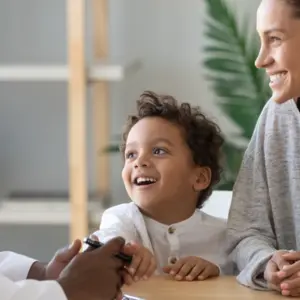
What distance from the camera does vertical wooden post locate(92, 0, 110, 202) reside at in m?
2.41

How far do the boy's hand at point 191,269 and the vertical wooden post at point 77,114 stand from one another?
1126 millimetres

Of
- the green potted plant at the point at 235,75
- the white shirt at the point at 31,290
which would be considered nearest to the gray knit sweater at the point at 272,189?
the white shirt at the point at 31,290

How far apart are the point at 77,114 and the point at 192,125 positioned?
971 millimetres

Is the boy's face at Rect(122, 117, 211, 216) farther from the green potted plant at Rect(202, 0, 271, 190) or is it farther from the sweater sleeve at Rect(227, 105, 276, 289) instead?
the green potted plant at Rect(202, 0, 271, 190)

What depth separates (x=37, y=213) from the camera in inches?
88.4

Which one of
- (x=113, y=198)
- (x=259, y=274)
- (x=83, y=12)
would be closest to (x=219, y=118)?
(x=113, y=198)

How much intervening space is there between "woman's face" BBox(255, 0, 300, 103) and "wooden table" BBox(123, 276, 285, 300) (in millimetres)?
284

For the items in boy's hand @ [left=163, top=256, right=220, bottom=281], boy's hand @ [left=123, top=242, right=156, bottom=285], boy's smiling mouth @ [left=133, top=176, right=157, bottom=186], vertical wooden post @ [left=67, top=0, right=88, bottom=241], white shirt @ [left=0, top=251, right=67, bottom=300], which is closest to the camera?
white shirt @ [left=0, top=251, right=67, bottom=300]

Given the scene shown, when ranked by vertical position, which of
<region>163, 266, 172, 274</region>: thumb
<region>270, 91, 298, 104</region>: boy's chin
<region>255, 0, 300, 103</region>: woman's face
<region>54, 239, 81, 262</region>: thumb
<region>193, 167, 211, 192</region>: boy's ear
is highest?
<region>255, 0, 300, 103</region>: woman's face

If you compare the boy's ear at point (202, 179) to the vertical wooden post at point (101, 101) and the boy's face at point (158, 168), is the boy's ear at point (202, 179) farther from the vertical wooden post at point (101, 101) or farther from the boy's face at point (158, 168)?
the vertical wooden post at point (101, 101)

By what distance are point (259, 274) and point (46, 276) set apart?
29 centimetres

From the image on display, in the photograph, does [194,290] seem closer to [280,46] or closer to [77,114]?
[280,46]

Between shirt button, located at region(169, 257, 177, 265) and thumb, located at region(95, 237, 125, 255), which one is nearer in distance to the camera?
thumb, located at region(95, 237, 125, 255)

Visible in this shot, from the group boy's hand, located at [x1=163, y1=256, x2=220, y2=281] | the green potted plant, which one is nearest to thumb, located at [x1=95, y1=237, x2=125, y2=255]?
boy's hand, located at [x1=163, y1=256, x2=220, y2=281]
